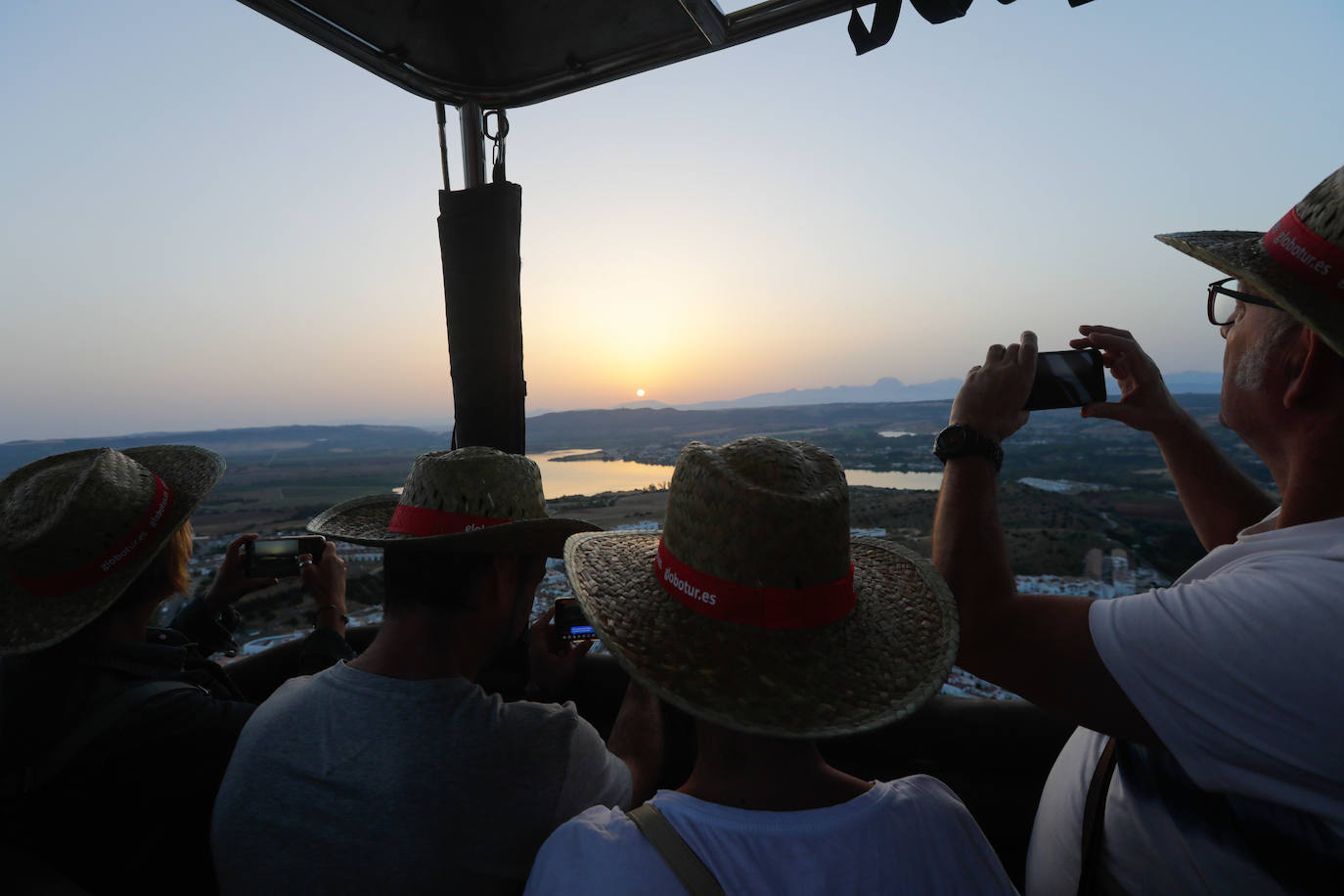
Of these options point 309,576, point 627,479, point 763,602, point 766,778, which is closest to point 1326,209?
point 763,602

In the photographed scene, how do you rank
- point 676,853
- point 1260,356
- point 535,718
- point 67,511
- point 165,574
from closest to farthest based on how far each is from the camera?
1. point 676,853
2. point 1260,356
3. point 535,718
4. point 67,511
5. point 165,574

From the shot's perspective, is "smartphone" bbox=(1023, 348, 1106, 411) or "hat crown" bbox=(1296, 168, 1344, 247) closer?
"hat crown" bbox=(1296, 168, 1344, 247)

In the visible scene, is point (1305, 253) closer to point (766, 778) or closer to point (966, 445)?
point (966, 445)

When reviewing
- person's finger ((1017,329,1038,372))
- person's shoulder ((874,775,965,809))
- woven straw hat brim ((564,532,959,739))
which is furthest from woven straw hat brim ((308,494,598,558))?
person's finger ((1017,329,1038,372))

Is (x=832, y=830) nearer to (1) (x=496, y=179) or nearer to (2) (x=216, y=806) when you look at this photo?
(2) (x=216, y=806)

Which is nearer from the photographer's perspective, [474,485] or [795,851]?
[795,851]

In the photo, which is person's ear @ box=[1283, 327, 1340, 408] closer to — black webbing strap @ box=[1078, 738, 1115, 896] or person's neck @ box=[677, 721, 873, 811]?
black webbing strap @ box=[1078, 738, 1115, 896]
